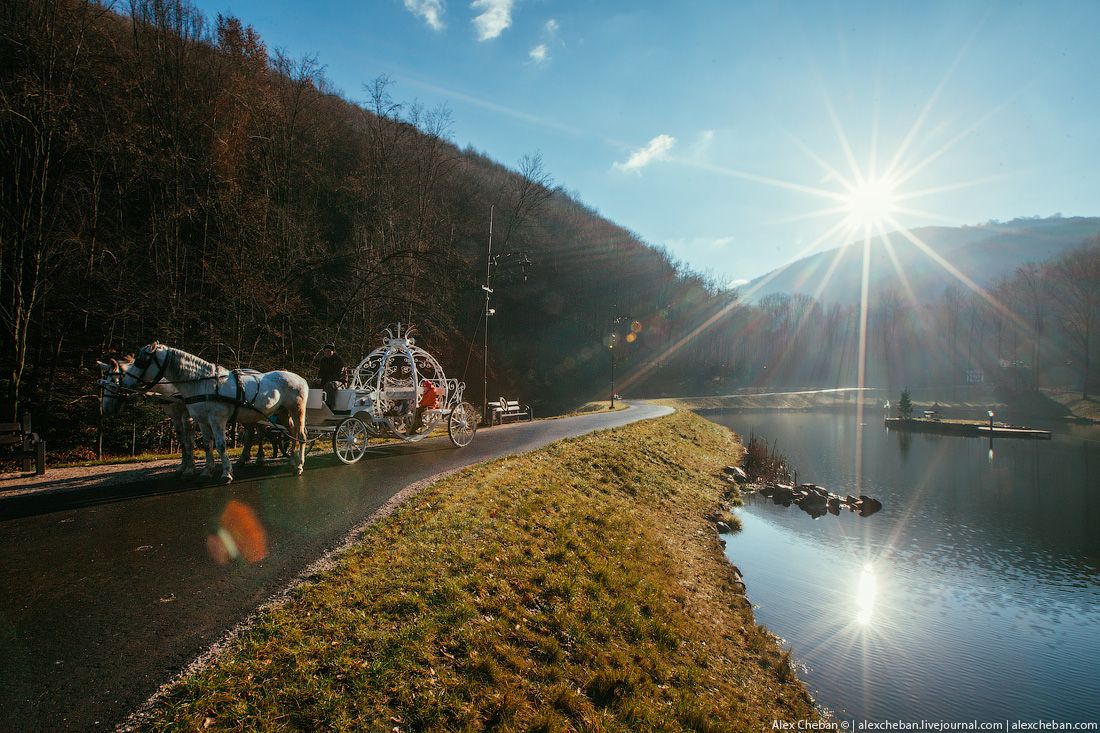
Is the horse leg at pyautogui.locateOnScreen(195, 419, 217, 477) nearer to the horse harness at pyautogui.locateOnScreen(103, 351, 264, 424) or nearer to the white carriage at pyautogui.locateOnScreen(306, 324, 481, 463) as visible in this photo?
the horse harness at pyautogui.locateOnScreen(103, 351, 264, 424)

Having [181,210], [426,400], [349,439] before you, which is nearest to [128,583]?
[349,439]

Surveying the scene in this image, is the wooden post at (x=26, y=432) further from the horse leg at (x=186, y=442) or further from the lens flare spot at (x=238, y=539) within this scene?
the lens flare spot at (x=238, y=539)

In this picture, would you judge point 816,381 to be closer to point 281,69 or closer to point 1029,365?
point 1029,365

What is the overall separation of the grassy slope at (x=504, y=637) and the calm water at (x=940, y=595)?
1197 mm

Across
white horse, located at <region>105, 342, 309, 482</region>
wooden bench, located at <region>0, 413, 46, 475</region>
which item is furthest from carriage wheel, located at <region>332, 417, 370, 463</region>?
wooden bench, located at <region>0, 413, 46, 475</region>

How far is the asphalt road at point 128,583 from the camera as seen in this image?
3.40m

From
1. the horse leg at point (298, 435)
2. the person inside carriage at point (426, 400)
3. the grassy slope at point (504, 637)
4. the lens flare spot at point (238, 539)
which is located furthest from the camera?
the person inside carriage at point (426, 400)

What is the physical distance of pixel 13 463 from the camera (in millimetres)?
10617

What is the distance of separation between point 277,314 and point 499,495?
11267 millimetres

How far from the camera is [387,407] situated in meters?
12.4

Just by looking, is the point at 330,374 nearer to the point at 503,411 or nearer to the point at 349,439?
the point at 349,439

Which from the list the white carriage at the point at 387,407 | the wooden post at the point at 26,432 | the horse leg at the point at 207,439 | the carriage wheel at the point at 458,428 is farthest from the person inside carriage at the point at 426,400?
the wooden post at the point at 26,432

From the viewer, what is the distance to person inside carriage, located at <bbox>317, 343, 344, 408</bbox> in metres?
10.8

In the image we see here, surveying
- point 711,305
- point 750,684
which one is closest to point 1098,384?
point 711,305
